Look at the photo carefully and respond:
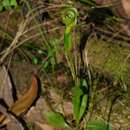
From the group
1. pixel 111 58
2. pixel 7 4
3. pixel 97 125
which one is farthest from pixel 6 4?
pixel 97 125

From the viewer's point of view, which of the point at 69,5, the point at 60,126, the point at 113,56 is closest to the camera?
the point at 60,126

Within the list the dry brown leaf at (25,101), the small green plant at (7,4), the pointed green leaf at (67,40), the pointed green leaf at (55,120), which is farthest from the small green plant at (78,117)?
the small green plant at (7,4)

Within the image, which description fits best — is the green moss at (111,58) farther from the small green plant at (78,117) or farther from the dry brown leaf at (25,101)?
the dry brown leaf at (25,101)

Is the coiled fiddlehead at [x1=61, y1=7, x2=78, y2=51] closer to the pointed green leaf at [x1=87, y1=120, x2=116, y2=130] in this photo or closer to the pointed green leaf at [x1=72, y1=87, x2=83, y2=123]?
the pointed green leaf at [x1=72, y1=87, x2=83, y2=123]

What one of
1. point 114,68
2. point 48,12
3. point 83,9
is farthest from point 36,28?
point 114,68

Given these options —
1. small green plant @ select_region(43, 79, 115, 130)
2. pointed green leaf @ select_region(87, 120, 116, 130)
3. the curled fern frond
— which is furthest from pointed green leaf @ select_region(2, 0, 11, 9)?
pointed green leaf @ select_region(87, 120, 116, 130)

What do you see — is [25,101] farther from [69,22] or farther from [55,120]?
[69,22]

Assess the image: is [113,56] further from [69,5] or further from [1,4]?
[1,4]
